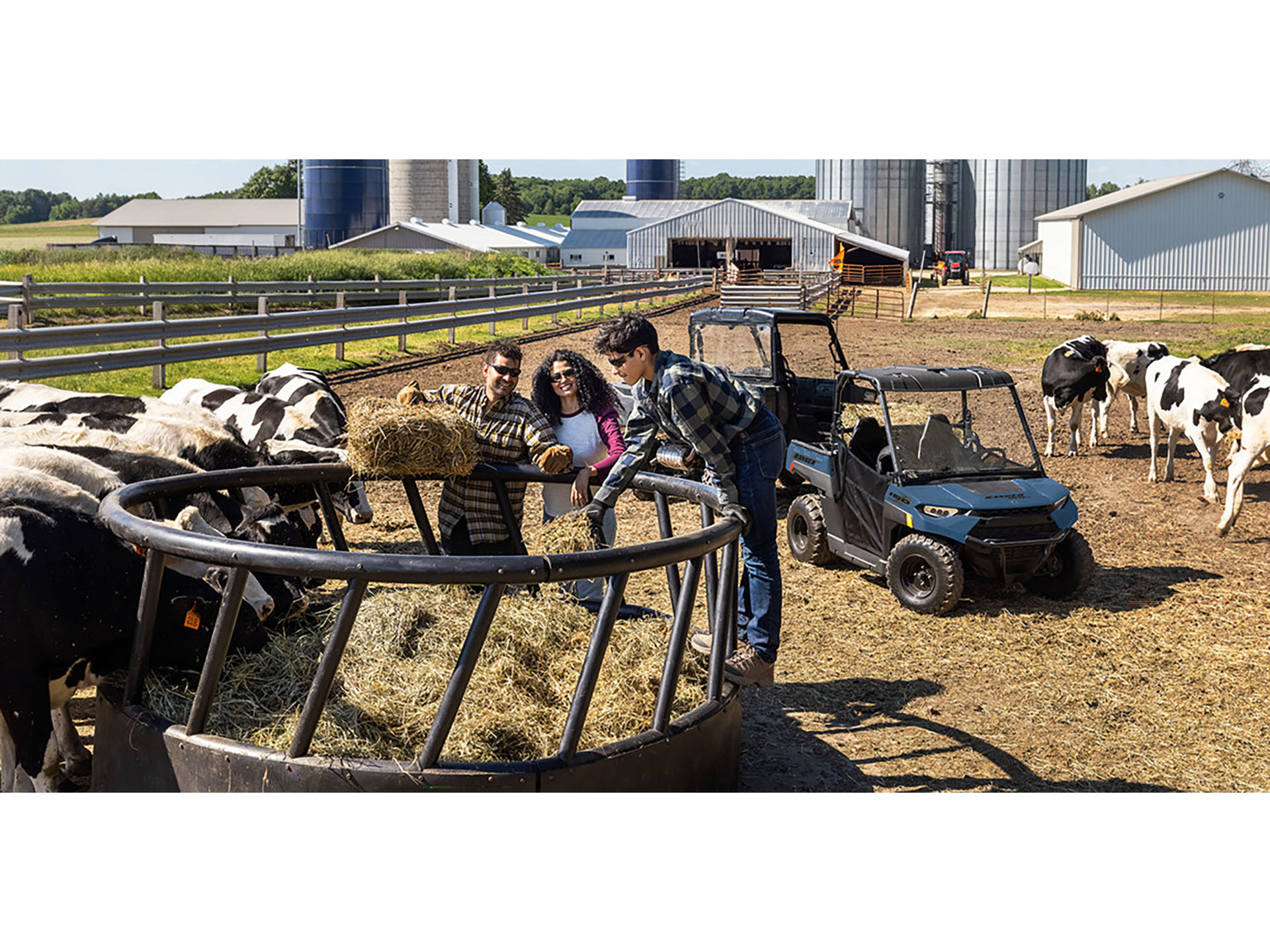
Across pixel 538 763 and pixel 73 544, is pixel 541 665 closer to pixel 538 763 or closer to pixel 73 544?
pixel 538 763

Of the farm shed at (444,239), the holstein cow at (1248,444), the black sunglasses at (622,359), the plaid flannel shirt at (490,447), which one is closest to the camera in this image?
the black sunglasses at (622,359)

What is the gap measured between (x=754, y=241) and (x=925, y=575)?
5222 cm

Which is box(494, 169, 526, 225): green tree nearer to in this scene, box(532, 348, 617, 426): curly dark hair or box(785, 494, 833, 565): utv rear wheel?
box(785, 494, 833, 565): utv rear wheel

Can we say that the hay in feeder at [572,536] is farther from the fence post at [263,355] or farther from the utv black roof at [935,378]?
the fence post at [263,355]

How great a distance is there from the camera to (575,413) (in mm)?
6375

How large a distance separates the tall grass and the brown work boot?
67.9 feet

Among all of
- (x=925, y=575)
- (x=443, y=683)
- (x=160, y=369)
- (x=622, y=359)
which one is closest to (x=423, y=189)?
(x=160, y=369)

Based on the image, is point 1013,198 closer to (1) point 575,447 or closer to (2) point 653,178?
(2) point 653,178

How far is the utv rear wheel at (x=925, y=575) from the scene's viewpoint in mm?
7766

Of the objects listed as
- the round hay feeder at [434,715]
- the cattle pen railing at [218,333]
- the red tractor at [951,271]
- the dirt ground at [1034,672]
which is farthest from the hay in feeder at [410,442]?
the red tractor at [951,271]

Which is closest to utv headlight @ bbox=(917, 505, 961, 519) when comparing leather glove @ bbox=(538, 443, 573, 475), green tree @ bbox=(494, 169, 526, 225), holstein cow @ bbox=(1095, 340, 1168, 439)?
leather glove @ bbox=(538, 443, 573, 475)

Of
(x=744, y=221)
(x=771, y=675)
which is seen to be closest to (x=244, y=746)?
(x=771, y=675)

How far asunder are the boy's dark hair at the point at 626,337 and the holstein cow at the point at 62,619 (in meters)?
1.99

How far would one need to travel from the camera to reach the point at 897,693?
647 cm
